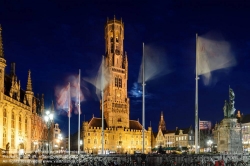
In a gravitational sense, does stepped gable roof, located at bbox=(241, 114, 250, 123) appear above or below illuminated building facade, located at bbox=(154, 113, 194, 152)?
above

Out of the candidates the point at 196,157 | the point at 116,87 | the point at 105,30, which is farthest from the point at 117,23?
the point at 196,157

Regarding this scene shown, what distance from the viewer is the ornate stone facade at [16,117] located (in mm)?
60281

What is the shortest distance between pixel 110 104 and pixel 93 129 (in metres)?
14.5

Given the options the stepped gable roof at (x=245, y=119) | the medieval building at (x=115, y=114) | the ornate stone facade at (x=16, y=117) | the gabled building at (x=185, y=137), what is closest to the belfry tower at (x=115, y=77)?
the medieval building at (x=115, y=114)

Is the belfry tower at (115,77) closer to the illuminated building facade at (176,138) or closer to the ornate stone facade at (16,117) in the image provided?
the illuminated building facade at (176,138)

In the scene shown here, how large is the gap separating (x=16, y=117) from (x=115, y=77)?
8960cm

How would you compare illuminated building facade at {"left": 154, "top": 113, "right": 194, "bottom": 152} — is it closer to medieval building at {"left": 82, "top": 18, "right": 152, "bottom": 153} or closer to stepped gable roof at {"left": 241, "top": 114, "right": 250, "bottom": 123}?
medieval building at {"left": 82, "top": 18, "right": 152, "bottom": 153}

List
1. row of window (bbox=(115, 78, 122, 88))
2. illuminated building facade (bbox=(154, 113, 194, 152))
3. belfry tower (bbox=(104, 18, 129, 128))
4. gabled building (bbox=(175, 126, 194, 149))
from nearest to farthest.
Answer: gabled building (bbox=(175, 126, 194, 149)) → illuminated building facade (bbox=(154, 113, 194, 152)) → belfry tower (bbox=(104, 18, 129, 128)) → row of window (bbox=(115, 78, 122, 88))

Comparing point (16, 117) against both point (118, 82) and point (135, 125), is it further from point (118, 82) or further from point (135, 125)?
point (135, 125)

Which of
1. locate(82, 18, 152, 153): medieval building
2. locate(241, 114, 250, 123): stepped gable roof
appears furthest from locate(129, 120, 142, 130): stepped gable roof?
locate(241, 114, 250, 123): stepped gable roof

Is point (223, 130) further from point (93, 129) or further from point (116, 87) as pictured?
point (116, 87)

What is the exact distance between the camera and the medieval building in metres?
141

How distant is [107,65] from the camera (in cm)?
15462

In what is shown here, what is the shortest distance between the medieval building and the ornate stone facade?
2099 inches
